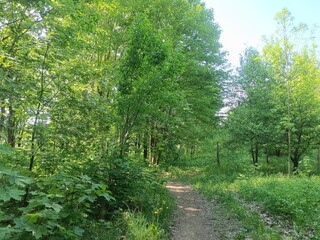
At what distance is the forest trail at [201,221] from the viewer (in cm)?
592

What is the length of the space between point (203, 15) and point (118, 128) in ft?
34.0

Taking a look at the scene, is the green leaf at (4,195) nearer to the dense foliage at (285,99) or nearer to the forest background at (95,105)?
the forest background at (95,105)

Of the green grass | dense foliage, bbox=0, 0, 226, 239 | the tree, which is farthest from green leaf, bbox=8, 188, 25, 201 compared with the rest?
the tree

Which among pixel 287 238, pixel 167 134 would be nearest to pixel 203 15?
pixel 167 134

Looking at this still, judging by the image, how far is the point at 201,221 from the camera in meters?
7.06

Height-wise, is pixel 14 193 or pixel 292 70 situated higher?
pixel 292 70

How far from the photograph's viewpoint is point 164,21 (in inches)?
519

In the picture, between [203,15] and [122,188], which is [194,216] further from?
[203,15]

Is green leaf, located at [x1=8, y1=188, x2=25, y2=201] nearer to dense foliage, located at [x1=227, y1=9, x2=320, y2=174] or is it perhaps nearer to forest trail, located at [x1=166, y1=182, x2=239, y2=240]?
forest trail, located at [x1=166, y1=182, x2=239, y2=240]

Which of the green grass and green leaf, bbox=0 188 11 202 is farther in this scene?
the green grass

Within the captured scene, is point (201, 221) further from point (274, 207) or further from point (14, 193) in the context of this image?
point (14, 193)

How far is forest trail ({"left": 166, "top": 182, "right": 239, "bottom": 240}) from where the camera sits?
5924 mm

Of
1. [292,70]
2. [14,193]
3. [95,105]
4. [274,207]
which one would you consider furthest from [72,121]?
[292,70]

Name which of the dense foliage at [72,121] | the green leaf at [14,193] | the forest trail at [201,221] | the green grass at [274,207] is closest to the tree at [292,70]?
→ the green grass at [274,207]
